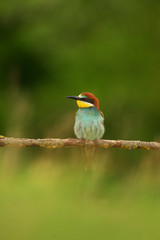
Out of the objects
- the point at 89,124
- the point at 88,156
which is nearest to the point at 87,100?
the point at 89,124

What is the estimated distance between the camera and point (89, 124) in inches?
113

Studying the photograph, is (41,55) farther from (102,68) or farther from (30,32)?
(102,68)

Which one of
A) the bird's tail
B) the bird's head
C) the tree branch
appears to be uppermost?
the bird's head

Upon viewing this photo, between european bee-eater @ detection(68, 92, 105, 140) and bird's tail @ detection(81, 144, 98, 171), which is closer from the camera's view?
bird's tail @ detection(81, 144, 98, 171)

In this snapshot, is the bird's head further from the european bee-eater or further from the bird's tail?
the bird's tail

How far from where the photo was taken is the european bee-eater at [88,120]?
2768 mm

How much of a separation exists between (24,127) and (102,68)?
3.73m

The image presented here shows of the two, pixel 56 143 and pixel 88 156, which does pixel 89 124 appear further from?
pixel 56 143

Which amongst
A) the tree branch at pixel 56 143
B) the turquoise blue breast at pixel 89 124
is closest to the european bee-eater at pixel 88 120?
the turquoise blue breast at pixel 89 124

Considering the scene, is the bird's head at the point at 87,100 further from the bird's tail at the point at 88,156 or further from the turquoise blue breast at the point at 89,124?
the bird's tail at the point at 88,156

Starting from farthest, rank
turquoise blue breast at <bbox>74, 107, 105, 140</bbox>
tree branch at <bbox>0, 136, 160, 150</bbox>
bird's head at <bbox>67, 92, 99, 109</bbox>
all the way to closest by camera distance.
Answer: turquoise blue breast at <bbox>74, 107, 105, 140</bbox> → bird's head at <bbox>67, 92, 99, 109</bbox> → tree branch at <bbox>0, 136, 160, 150</bbox>

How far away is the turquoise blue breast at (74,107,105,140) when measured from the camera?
281 centimetres

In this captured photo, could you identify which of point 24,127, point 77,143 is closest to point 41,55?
point 24,127

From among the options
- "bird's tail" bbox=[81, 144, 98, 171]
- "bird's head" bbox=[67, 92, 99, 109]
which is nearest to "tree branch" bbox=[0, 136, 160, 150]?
"bird's tail" bbox=[81, 144, 98, 171]
